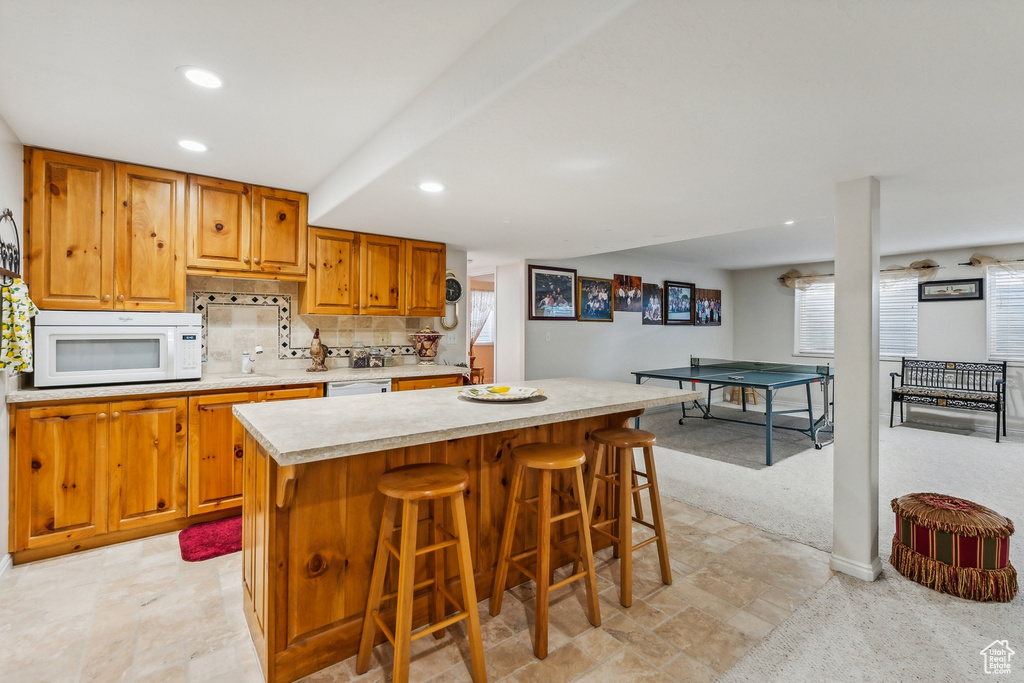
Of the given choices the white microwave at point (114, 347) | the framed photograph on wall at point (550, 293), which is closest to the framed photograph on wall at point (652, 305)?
the framed photograph on wall at point (550, 293)

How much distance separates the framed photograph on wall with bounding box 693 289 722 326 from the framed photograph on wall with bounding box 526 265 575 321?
8.91ft

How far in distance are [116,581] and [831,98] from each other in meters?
3.73

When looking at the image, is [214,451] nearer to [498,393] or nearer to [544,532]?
[498,393]

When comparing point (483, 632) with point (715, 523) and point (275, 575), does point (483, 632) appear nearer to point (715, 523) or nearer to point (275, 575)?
point (275, 575)

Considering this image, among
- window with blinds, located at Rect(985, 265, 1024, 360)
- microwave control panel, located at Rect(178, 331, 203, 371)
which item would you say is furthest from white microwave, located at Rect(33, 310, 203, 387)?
window with blinds, located at Rect(985, 265, 1024, 360)

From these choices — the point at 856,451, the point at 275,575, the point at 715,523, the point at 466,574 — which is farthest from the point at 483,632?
the point at 856,451

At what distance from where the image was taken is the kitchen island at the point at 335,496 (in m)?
1.57

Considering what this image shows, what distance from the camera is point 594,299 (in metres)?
6.42

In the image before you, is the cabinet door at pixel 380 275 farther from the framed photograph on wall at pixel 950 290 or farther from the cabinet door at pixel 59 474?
the framed photograph on wall at pixel 950 290

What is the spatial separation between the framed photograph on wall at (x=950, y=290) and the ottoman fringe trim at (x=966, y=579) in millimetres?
4960

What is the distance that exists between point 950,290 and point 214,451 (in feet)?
26.0

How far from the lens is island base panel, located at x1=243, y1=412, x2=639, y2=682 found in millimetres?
1625

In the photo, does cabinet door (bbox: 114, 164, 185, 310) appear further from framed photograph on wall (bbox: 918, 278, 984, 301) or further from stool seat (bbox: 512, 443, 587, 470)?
framed photograph on wall (bbox: 918, 278, 984, 301)
